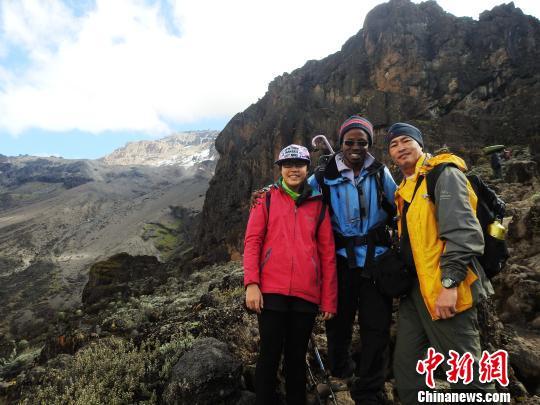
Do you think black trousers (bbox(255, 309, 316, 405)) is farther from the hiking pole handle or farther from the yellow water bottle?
the hiking pole handle

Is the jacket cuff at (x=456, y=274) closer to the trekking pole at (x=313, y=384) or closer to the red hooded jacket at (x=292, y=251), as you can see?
the red hooded jacket at (x=292, y=251)

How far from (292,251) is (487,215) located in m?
1.71

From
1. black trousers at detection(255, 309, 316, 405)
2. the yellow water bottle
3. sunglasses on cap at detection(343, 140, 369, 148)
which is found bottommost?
black trousers at detection(255, 309, 316, 405)

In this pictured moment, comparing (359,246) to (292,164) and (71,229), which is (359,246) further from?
(71,229)

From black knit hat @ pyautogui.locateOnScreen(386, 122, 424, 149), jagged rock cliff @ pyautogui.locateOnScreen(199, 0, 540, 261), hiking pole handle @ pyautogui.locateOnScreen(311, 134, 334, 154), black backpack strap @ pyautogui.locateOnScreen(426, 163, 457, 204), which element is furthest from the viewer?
jagged rock cliff @ pyautogui.locateOnScreen(199, 0, 540, 261)

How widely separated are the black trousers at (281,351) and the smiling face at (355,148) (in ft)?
5.46

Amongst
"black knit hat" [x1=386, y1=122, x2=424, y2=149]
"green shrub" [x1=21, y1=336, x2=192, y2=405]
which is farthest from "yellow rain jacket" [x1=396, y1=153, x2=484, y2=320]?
"green shrub" [x1=21, y1=336, x2=192, y2=405]

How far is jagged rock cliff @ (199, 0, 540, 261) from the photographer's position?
3144 centimetres

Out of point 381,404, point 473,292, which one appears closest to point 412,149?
point 473,292

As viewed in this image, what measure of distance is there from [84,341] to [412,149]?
718cm

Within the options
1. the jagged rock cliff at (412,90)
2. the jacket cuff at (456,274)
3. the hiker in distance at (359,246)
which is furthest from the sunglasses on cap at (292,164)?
the jagged rock cliff at (412,90)

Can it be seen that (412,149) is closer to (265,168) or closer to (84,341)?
(84,341)

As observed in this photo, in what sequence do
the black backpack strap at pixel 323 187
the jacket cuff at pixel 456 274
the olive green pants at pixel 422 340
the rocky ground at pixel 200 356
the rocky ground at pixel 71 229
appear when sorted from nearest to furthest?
1. the jacket cuff at pixel 456 274
2. the olive green pants at pixel 422 340
3. the black backpack strap at pixel 323 187
4. the rocky ground at pixel 200 356
5. the rocky ground at pixel 71 229

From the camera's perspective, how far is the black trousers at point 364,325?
133 inches
